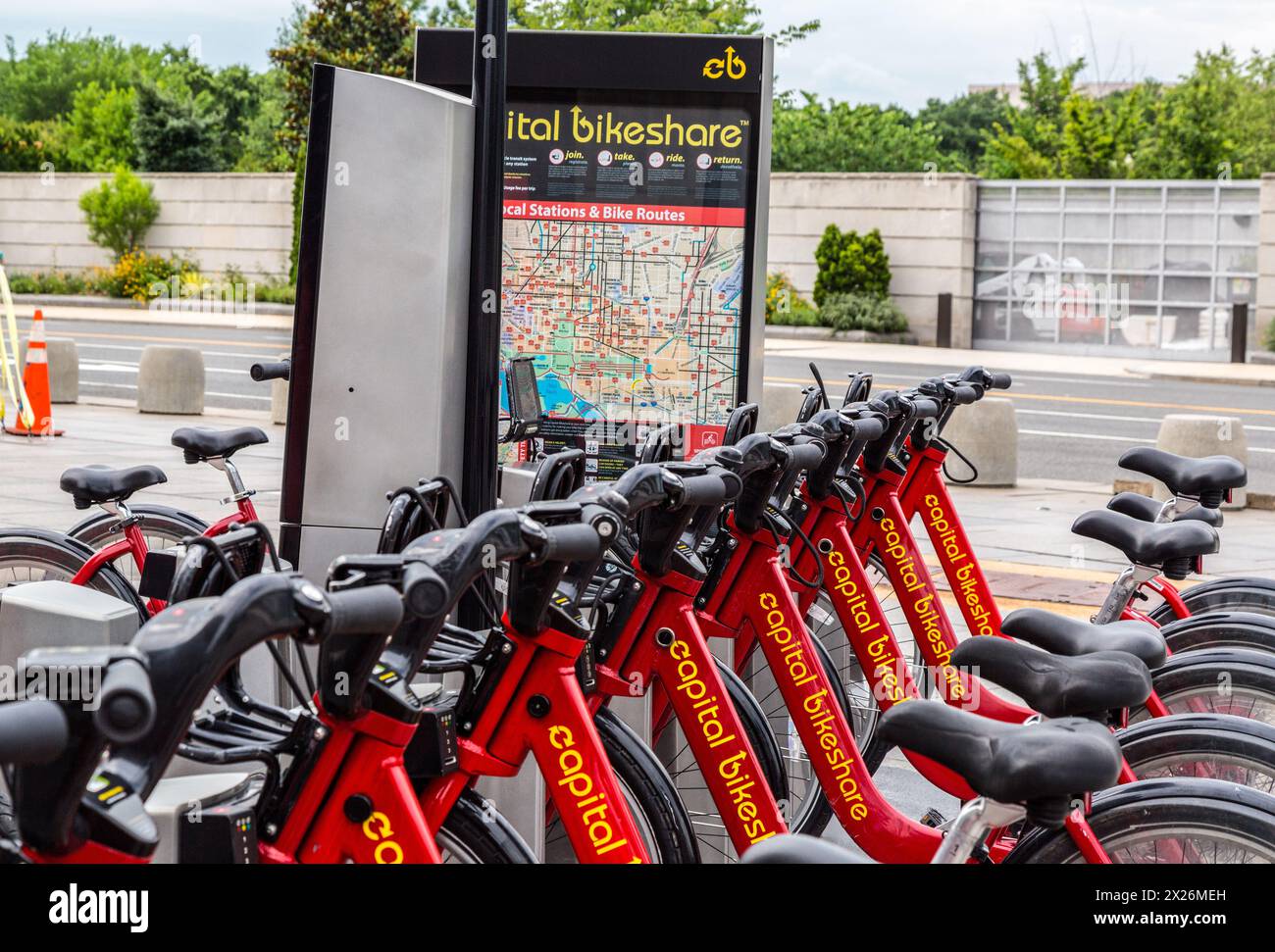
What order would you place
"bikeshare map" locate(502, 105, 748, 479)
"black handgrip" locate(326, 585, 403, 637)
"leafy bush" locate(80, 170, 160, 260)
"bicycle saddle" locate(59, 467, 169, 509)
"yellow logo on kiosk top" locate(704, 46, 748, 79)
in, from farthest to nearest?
A: "leafy bush" locate(80, 170, 160, 260) → "bikeshare map" locate(502, 105, 748, 479) → "yellow logo on kiosk top" locate(704, 46, 748, 79) → "bicycle saddle" locate(59, 467, 169, 509) → "black handgrip" locate(326, 585, 403, 637)

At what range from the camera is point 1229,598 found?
5012 millimetres

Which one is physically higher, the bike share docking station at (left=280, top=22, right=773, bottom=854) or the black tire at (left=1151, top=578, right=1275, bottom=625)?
the bike share docking station at (left=280, top=22, right=773, bottom=854)

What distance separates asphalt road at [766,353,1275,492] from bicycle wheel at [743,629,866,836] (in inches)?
327

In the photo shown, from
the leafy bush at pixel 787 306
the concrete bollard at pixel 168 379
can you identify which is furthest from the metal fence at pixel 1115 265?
the concrete bollard at pixel 168 379

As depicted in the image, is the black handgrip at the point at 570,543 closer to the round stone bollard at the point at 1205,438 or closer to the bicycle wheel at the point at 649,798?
the bicycle wheel at the point at 649,798

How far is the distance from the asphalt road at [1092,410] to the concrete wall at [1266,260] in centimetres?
330

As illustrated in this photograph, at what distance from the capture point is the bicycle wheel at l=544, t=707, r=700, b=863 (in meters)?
3.18

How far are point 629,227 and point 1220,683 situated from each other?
284cm

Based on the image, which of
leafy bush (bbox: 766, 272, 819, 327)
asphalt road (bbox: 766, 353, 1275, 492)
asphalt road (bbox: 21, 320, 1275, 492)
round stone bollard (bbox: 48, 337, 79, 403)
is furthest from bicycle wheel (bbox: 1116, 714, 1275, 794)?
leafy bush (bbox: 766, 272, 819, 327)

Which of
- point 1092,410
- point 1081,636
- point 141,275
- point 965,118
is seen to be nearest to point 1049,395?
point 1092,410

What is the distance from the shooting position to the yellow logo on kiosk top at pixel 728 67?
5.80 metres

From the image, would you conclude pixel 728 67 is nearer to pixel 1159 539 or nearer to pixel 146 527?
pixel 1159 539

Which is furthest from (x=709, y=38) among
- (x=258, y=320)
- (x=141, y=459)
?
(x=258, y=320)

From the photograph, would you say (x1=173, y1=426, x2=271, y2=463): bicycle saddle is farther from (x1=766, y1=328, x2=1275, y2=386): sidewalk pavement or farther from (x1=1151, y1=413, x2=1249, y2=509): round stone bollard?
(x1=766, y1=328, x2=1275, y2=386): sidewalk pavement
